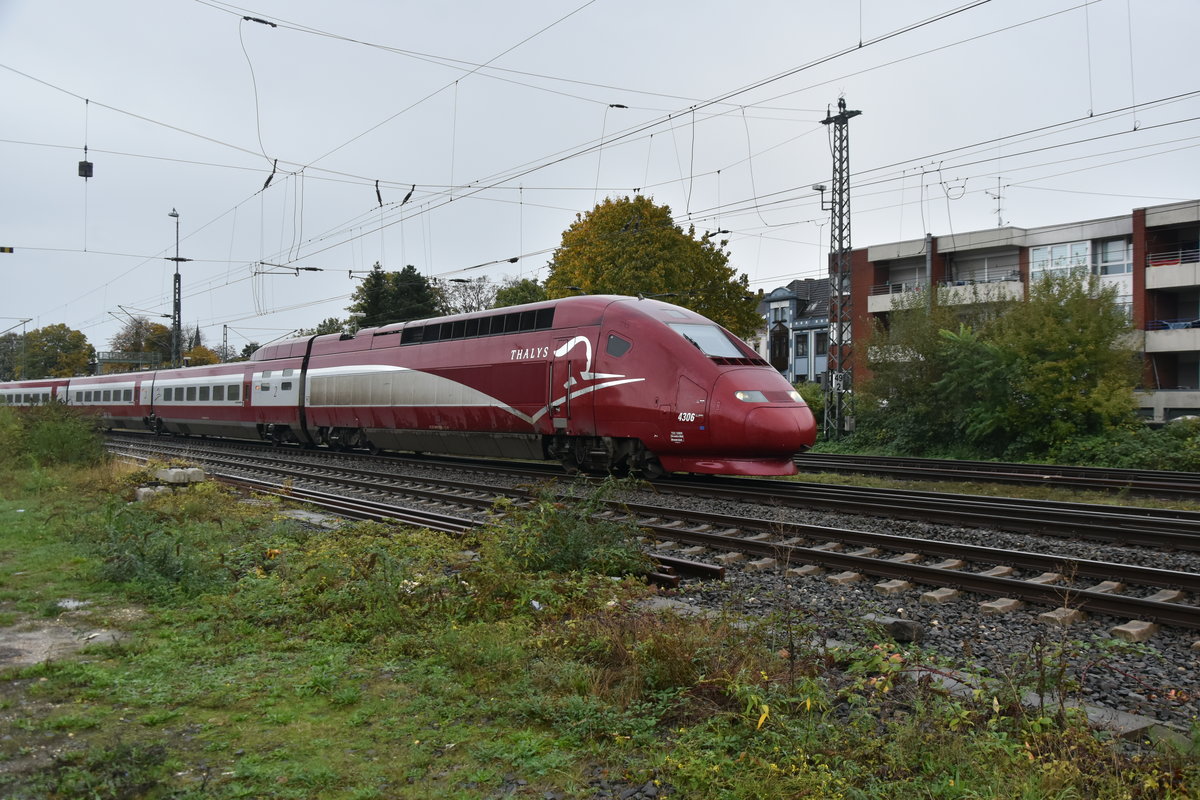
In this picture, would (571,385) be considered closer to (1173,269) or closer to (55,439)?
(55,439)

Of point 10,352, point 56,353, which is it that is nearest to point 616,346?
point 56,353

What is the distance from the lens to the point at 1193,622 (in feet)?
20.1

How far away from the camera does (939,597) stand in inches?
282

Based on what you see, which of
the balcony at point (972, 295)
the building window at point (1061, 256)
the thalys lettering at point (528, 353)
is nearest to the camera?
the thalys lettering at point (528, 353)

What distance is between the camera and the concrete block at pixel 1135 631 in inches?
236

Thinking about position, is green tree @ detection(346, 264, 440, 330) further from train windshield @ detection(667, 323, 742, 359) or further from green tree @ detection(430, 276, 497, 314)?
train windshield @ detection(667, 323, 742, 359)

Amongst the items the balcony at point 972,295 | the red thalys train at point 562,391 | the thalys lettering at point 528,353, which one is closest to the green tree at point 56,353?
the red thalys train at point 562,391

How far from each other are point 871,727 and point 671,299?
124ft

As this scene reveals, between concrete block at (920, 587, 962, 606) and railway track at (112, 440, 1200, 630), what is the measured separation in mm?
250

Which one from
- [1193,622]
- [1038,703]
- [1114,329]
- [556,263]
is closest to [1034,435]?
[1114,329]

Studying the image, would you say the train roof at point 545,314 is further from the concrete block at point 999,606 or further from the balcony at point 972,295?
the balcony at point 972,295

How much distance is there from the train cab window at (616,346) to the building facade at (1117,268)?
17392mm

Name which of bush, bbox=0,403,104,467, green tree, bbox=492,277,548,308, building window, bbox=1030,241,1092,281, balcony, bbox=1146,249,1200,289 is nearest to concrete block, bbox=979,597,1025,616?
bush, bbox=0,403,104,467

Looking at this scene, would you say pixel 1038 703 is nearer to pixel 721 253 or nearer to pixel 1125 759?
pixel 1125 759
